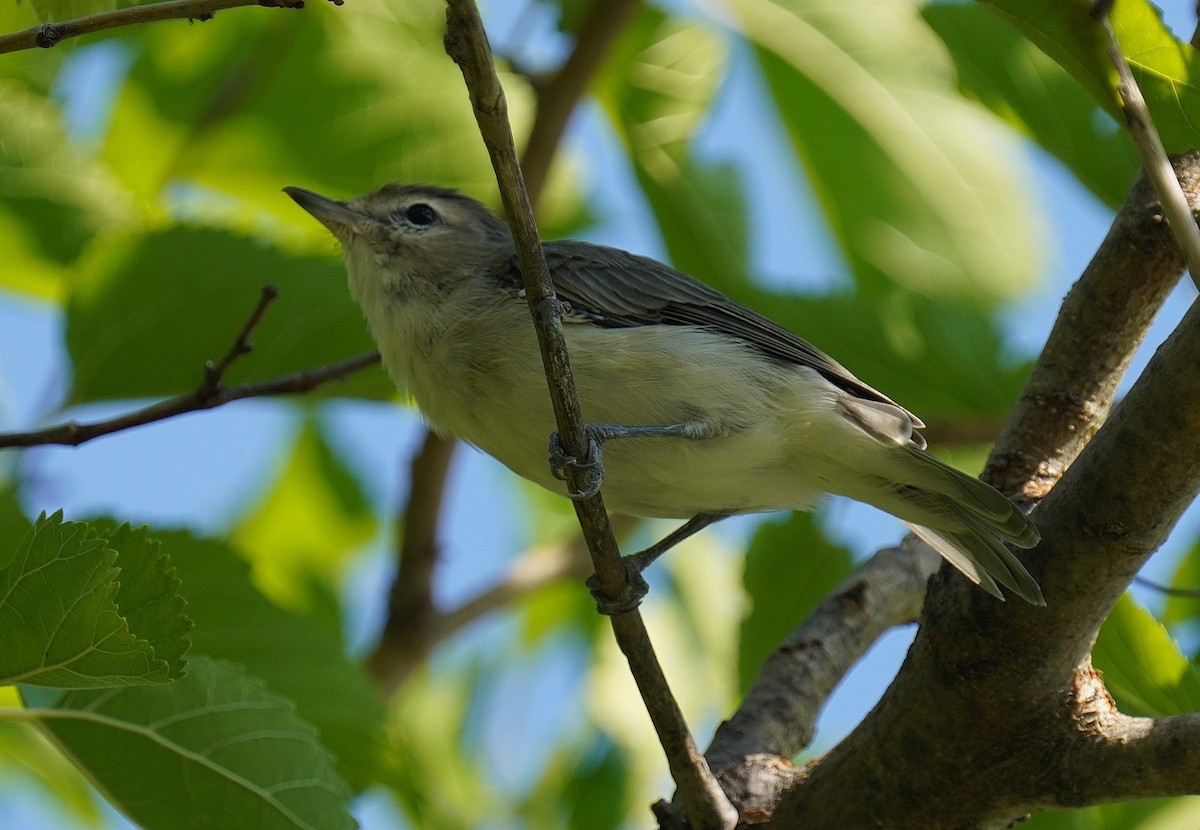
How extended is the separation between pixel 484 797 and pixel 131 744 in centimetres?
236

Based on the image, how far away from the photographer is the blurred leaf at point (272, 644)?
3.27 m

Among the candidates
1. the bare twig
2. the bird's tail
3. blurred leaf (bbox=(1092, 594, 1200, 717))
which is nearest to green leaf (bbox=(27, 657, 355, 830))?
the bare twig

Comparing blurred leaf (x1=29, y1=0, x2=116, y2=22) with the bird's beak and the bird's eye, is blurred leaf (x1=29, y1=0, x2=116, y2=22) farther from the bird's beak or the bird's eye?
the bird's eye

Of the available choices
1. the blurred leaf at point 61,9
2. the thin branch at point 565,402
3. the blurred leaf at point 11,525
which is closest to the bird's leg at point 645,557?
the thin branch at point 565,402

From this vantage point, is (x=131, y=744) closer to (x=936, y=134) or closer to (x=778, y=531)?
(x=778, y=531)

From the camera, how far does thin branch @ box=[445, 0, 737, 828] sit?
206cm

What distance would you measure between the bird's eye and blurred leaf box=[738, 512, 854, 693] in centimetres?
166

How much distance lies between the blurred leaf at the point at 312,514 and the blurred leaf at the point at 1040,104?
3122 millimetres

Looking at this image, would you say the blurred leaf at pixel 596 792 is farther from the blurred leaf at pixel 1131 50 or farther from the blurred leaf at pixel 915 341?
the blurred leaf at pixel 1131 50

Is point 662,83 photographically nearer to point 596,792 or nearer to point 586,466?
point 586,466

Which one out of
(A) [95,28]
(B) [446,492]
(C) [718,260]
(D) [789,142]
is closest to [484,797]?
(B) [446,492]

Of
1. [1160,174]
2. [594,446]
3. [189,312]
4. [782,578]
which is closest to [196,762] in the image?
[594,446]

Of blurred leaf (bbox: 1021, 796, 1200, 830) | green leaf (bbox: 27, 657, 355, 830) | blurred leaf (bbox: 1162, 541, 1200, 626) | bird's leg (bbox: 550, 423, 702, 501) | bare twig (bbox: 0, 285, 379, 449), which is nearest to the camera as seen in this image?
green leaf (bbox: 27, 657, 355, 830)

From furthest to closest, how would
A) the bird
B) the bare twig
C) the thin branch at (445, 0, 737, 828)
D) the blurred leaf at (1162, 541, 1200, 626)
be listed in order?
the blurred leaf at (1162, 541, 1200, 626), the bird, the bare twig, the thin branch at (445, 0, 737, 828)
